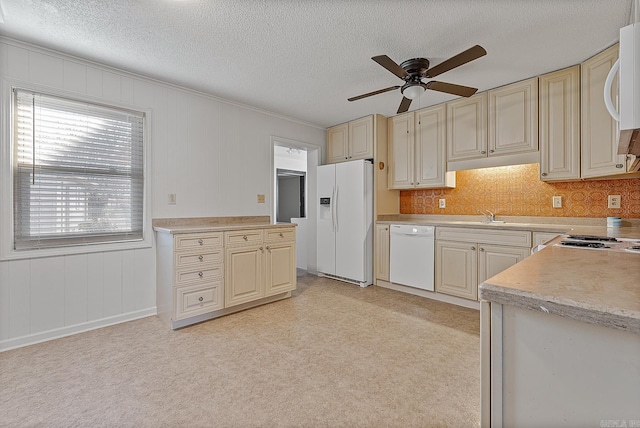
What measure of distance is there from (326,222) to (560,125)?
9.49 feet

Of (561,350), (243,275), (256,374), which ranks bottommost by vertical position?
(256,374)

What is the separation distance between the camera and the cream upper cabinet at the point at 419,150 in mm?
3639

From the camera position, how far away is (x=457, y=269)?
3.26m

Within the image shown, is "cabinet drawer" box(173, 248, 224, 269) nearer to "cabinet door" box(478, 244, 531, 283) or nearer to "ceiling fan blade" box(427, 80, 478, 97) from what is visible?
"ceiling fan blade" box(427, 80, 478, 97)

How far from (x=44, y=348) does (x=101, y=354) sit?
516mm

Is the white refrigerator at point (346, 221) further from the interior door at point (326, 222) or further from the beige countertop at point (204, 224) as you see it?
the beige countertop at point (204, 224)

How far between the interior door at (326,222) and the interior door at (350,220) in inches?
3.9

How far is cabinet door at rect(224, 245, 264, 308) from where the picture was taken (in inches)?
116

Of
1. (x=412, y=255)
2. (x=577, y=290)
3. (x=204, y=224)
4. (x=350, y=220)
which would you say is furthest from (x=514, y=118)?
(x=204, y=224)

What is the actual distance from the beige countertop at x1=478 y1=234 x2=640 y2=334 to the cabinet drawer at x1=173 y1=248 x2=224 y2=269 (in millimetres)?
2506

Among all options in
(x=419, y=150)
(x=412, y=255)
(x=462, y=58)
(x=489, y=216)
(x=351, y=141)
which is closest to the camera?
(x=462, y=58)

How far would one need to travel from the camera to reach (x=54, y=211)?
2.47 meters

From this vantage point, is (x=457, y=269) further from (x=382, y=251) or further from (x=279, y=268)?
(x=279, y=268)

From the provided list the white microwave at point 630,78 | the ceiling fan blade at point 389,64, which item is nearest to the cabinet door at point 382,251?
the ceiling fan blade at point 389,64
